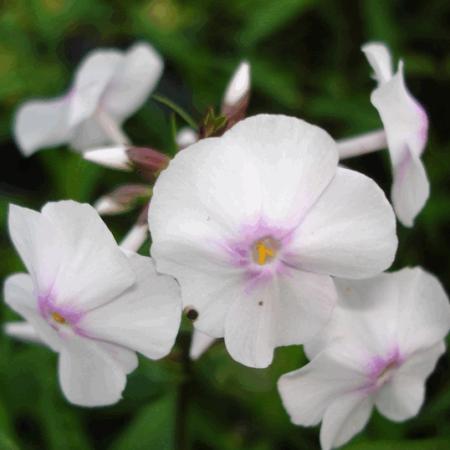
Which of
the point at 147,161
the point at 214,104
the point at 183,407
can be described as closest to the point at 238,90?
the point at 147,161

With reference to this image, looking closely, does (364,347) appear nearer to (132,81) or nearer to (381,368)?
(381,368)

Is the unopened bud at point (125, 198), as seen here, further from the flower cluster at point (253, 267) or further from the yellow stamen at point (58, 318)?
the yellow stamen at point (58, 318)

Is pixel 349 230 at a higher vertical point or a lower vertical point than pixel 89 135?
higher

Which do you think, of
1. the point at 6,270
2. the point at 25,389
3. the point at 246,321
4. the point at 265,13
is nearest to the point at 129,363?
the point at 246,321

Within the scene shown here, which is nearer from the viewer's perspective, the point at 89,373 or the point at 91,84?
the point at 89,373

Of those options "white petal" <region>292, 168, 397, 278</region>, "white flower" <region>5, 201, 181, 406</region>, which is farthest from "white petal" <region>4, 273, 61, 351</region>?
"white petal" <region>292, 168, 397, 278</region>

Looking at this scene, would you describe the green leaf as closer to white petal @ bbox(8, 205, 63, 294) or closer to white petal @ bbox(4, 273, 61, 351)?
white petal @ bbox(4, 273, 61, 351)
